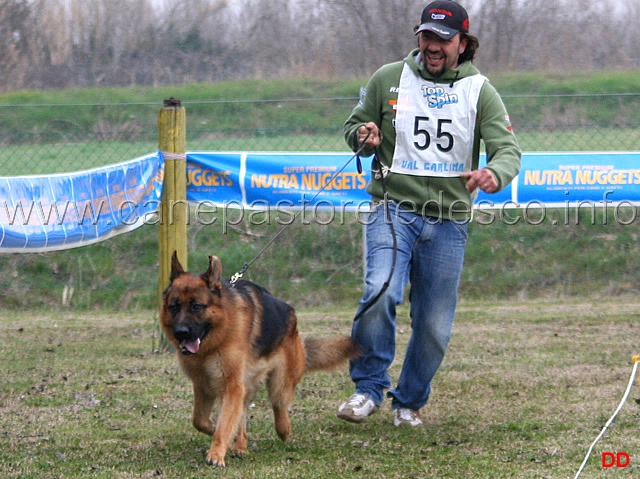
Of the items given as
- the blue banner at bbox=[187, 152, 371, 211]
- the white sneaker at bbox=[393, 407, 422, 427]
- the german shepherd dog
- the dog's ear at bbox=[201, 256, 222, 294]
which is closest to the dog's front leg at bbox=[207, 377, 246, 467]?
the german shepherd dog

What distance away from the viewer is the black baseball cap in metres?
4.60

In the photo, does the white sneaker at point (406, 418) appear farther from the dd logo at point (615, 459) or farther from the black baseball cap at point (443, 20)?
the black baseball cap at point (443, 20)

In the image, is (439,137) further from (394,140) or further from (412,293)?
(412,293)

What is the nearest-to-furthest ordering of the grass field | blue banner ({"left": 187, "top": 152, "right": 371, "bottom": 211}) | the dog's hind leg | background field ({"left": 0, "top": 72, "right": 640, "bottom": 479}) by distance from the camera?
the grass field → background field ({"left": 0, "top": 72, "right": 640, "bottom": 479}) → the dog's hind leg → blue banner ({"left": 187, "top": 152, "right": 371, "bottom": 211})

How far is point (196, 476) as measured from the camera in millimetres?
4102

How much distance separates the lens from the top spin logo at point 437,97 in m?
4.77

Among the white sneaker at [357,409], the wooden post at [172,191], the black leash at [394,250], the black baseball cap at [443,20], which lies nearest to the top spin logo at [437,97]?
the black baseball cap at [443,20]

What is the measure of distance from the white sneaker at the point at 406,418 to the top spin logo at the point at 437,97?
166 centimetres

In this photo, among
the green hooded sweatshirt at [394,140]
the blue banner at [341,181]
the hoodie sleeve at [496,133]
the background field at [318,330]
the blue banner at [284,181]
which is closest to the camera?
the background field at [318,330]

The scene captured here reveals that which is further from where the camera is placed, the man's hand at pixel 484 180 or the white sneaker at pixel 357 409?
the white sneaker at pixel 357 409

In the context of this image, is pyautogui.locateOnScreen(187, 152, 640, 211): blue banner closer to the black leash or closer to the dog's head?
the black leash

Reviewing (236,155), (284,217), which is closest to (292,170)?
(236,155)

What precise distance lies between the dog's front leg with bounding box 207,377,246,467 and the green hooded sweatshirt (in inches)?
49.2

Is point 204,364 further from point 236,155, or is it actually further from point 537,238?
point 537,238
